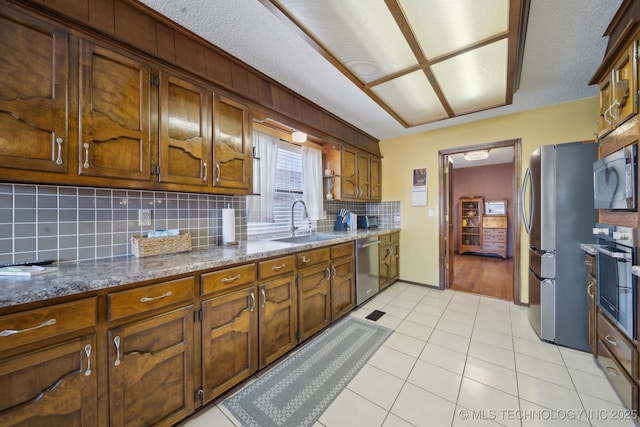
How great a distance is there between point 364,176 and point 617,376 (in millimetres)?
2950

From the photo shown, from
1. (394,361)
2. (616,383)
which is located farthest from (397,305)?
(616,383)

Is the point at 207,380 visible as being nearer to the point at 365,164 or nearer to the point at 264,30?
the point at 264,30

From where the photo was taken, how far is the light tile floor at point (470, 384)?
4.46 ft

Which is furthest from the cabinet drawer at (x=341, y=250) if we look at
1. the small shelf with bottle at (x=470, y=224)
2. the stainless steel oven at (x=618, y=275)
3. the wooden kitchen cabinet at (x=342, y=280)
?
the small shelf with bottle at (x=470, y=224)

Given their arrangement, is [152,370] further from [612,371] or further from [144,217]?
[612,371]

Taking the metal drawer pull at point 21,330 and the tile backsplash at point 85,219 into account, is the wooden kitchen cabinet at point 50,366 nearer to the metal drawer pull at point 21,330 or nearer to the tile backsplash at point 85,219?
the metal drawer pull at point 21,330

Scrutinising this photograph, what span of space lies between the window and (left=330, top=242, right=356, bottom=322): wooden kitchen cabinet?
2.42ft

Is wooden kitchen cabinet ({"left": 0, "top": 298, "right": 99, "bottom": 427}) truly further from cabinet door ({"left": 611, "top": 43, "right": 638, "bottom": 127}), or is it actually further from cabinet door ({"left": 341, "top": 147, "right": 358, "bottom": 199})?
cabinet door ({"left": 611, "top": 43, "right": 638, "bottom": 127})

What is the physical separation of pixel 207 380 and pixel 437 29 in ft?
8.76

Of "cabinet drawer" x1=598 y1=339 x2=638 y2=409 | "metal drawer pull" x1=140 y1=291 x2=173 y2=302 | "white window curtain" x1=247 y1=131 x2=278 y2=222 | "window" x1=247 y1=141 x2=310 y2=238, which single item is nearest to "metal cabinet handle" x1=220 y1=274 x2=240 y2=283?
"metal drawer pull" x1=140 y1=291 x2=173 y2=302

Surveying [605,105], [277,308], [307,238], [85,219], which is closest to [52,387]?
[85,219]

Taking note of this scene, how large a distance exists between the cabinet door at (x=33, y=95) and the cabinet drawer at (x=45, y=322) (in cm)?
67

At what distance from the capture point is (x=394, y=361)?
1.87 metres

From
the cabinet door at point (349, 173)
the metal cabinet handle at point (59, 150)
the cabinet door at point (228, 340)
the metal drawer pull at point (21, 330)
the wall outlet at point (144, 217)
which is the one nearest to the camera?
the metal drawer pull at point (21, 330)
